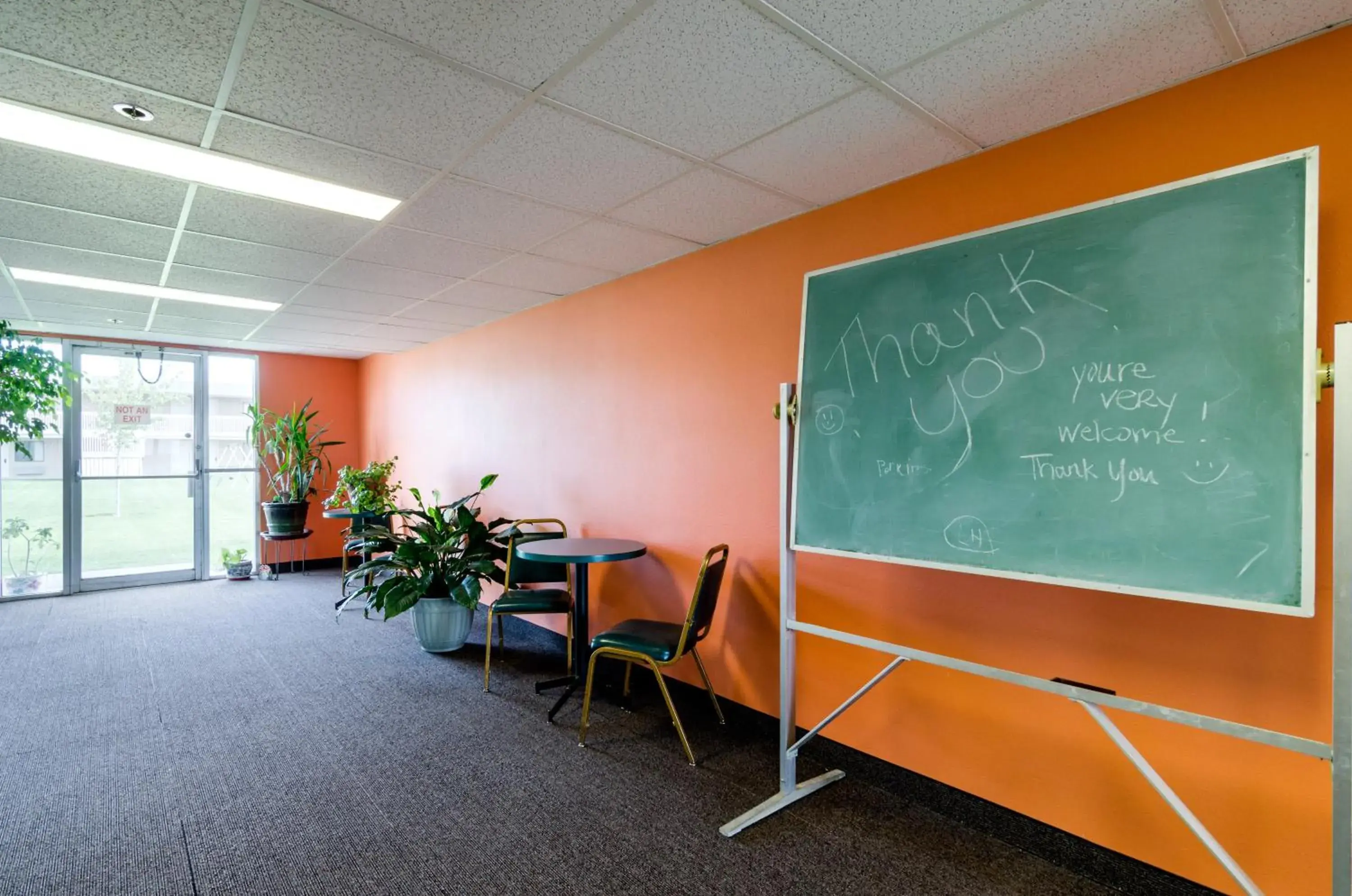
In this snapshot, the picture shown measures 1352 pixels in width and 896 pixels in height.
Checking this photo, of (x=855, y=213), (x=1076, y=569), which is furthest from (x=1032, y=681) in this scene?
(x=855, y=213)

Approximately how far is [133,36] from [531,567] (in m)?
3.01

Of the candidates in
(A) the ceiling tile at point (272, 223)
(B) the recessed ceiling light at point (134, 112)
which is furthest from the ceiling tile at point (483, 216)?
(B) the recessed ceiling light at point (134, 112)

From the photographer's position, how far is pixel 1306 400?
1442mm

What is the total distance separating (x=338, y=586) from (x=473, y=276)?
4.12m

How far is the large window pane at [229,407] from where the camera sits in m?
6.81

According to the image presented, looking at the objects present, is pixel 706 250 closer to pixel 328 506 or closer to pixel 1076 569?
pixel 1076 569

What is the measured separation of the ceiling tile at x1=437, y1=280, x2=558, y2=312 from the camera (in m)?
4.22

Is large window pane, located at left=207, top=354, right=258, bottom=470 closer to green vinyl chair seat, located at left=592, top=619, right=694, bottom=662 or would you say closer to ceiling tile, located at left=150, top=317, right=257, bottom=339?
ceiling tile, located at left=150, top=317, right=257, bottom=339

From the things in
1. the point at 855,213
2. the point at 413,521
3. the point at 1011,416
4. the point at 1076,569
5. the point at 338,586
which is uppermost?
the point at 855,213

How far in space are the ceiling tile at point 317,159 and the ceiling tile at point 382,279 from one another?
1.19 m

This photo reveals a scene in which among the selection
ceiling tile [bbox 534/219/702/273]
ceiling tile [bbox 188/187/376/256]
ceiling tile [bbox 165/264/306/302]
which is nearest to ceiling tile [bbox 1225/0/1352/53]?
ceiling tile [bbox 534/219/702/273]

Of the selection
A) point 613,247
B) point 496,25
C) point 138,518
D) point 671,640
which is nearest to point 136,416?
point 138,518

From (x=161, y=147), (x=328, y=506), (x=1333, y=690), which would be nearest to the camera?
(x=1333, y=690)

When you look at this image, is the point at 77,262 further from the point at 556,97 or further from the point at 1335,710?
the point at 1335,710
